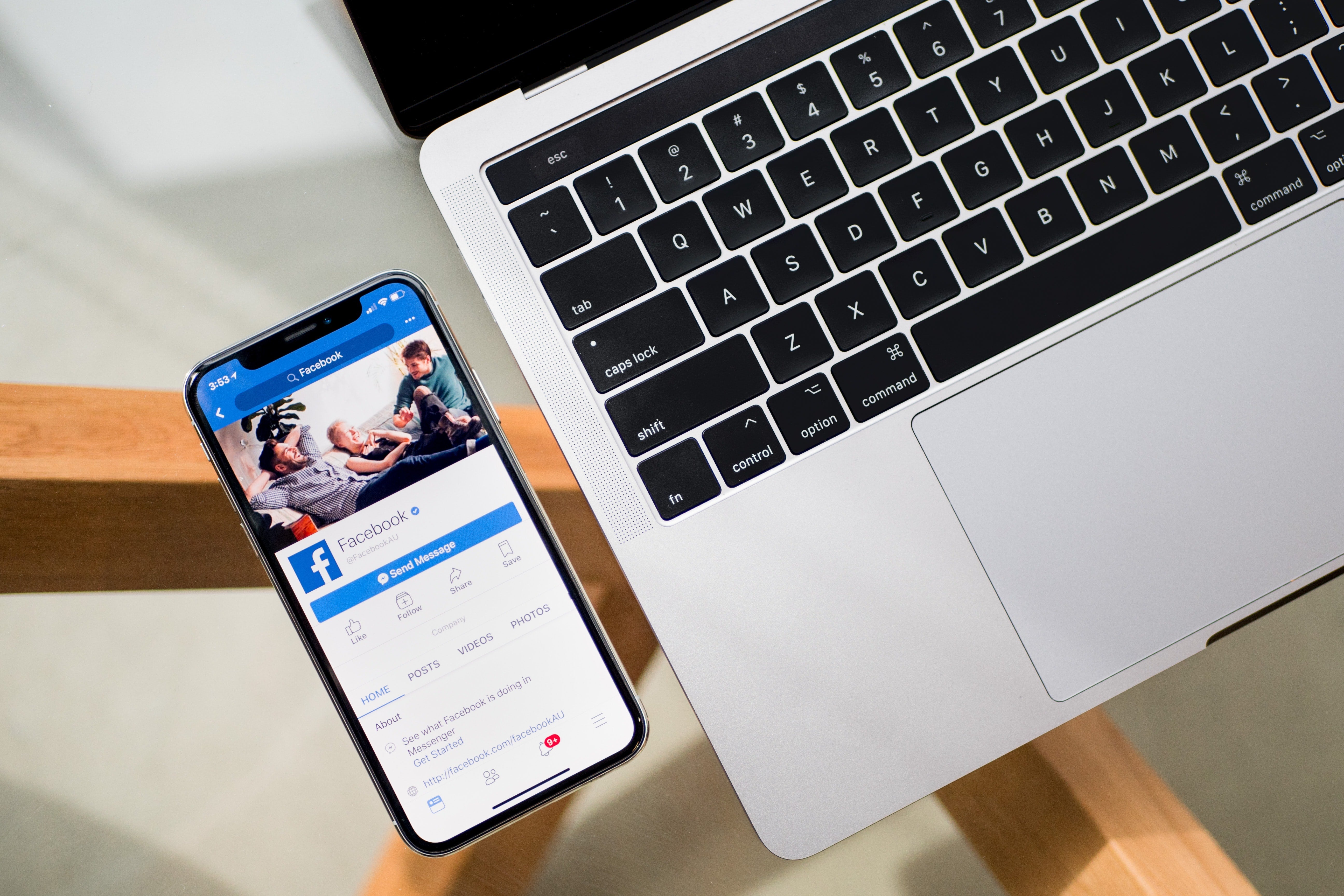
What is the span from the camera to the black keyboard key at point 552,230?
0.35 metres

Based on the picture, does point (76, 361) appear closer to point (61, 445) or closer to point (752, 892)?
point (61, 445)

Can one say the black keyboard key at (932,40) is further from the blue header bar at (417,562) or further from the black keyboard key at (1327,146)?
the blue header bar at (417,562)

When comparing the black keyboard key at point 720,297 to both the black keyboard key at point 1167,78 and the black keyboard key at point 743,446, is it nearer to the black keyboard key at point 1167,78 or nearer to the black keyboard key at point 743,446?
the black keyboard key at point 743,446

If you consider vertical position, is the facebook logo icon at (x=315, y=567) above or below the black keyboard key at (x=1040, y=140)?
below

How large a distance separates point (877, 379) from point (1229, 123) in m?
0.21

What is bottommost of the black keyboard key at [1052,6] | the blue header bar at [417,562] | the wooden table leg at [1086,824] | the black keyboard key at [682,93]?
the wooden table leg at [1086,824]

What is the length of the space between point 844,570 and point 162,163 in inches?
17.4

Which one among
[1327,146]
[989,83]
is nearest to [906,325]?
[989,83]

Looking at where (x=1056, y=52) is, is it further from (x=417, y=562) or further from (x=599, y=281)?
(x=417, y=562)

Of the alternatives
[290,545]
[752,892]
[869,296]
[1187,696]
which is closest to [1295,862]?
[1187,696]

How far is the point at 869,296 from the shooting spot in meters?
0.35

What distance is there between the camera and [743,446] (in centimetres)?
35

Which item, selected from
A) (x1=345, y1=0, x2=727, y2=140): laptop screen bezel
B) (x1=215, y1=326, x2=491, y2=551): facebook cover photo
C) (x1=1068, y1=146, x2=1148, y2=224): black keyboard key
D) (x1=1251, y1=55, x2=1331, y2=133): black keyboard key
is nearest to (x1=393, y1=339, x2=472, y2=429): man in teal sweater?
(x1=215, y1=326, x2=491, y2=551): facebook cover photo

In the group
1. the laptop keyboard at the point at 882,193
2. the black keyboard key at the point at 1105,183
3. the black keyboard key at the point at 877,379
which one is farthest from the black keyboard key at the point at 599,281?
the black keyboard key at the point at 1105,183
